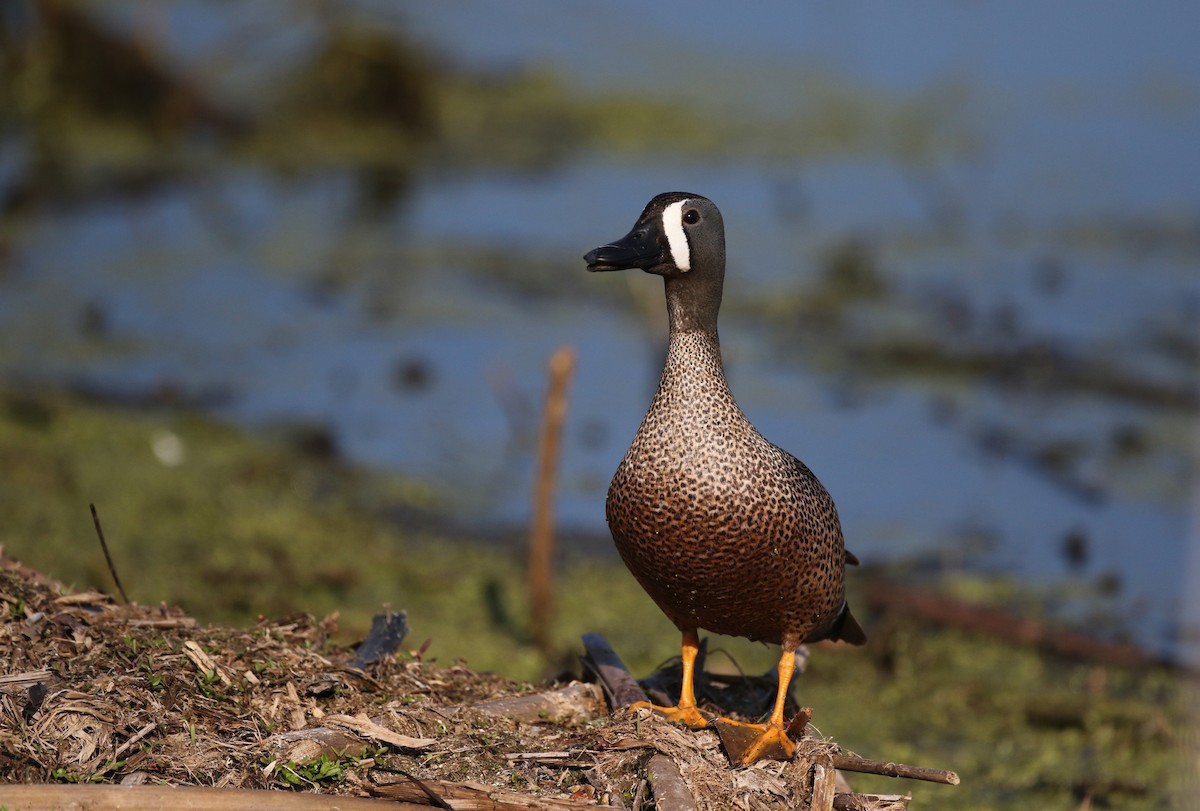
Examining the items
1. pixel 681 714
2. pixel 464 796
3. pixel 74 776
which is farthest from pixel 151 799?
pixel 681 714

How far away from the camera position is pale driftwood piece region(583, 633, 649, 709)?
454 cm

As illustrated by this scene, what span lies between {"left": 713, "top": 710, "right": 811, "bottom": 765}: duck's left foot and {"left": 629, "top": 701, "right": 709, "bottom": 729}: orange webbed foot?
0.10 meters

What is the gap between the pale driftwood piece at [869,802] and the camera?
397cm

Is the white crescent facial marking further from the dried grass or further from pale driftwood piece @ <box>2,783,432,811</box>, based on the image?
pale driftwood piece @ <box>2,783,432,811</box>

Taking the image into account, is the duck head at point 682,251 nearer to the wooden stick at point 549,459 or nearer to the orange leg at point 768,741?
the orange leg at point 768,741

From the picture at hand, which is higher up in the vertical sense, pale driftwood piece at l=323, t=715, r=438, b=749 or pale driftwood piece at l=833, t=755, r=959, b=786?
pale driftwood piece at l=833, t=755, r=959, b=786

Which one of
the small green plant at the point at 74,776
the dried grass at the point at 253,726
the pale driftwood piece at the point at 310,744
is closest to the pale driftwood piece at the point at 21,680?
the dried grass at the point at 253,726

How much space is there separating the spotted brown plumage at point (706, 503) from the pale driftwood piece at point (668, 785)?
26 cm

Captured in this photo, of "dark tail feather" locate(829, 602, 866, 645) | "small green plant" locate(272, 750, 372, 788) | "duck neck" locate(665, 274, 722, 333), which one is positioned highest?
"duck neck" locate(665, 274, 722, 333)

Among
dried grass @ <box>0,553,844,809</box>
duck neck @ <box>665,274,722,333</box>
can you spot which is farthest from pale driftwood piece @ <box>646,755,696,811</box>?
duck neck @ <box>665,274,722,333</box>

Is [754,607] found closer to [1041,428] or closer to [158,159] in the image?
[1041,428]

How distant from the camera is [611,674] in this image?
15.3 ft

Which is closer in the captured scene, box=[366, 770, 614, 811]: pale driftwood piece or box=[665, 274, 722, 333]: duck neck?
box=[366, 770, 614, 811]: pale driftwood piece

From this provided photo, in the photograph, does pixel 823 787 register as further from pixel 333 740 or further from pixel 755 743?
pixel 333 740
